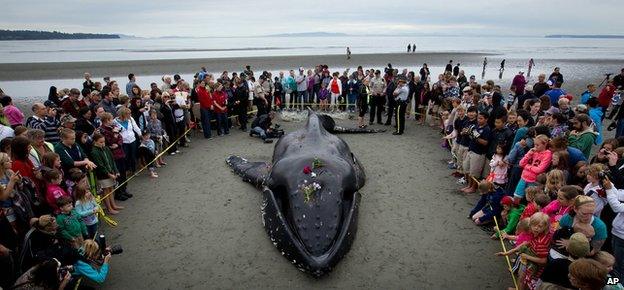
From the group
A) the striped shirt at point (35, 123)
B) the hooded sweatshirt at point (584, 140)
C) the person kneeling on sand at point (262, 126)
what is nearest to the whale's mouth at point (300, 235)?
the hooded sweatshirt at point (584, 140)

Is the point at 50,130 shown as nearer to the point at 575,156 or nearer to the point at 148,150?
the point at 148,150

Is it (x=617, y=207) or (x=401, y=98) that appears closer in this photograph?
(x=617, y=207)

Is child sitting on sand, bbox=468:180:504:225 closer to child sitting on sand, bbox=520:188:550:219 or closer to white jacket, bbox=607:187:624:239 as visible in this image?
child sitting on sand, bbox=520:188:550:219

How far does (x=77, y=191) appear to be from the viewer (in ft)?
25.3

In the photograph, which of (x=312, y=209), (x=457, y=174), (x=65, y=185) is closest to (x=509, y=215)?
(x=457, y=174)

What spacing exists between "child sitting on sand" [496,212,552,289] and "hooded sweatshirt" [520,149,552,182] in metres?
2.38

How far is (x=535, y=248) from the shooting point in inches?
255

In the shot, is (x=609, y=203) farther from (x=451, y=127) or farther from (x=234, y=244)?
(x=451, y=127)

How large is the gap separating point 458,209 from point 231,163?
761 centimetres

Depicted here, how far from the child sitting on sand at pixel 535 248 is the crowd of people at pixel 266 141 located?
2 cm

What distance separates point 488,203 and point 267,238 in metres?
5.34

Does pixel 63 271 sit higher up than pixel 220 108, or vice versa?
pixel 220 108

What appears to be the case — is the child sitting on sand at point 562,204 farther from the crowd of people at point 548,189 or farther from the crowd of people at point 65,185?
the crowd of people at point 65,185

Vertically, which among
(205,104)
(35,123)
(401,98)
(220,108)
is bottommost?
(220,108)
